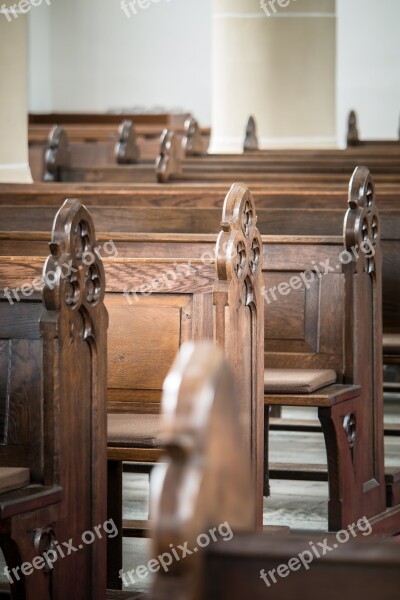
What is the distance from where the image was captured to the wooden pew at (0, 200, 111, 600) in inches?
114

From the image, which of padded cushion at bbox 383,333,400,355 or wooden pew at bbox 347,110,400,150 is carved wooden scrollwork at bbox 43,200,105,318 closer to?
padded cushion at bbox 383,333,400,355

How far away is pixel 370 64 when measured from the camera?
15.8 metres

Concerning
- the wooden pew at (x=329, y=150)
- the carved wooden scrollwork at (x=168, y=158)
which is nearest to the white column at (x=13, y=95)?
the carved wooden scrollwork at (x=168, y=158)

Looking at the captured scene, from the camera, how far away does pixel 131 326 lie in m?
3.83

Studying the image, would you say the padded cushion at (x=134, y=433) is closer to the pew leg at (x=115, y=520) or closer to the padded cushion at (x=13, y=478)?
the pew leg at (x=115, y=520)

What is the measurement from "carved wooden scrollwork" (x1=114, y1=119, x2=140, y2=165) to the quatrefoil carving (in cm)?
529

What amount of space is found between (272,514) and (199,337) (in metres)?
1.50

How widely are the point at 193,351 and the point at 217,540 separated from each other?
206 mm

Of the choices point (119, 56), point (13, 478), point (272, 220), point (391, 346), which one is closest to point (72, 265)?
point (13, 478)

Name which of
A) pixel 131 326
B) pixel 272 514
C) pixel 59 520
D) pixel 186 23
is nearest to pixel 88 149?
pixel 186 23

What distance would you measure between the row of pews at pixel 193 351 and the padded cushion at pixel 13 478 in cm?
3

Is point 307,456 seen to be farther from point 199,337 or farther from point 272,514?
point 199,337

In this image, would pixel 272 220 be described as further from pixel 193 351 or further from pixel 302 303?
pixel 193 351

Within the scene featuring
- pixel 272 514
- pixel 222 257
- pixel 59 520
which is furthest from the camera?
pixel 272 514
